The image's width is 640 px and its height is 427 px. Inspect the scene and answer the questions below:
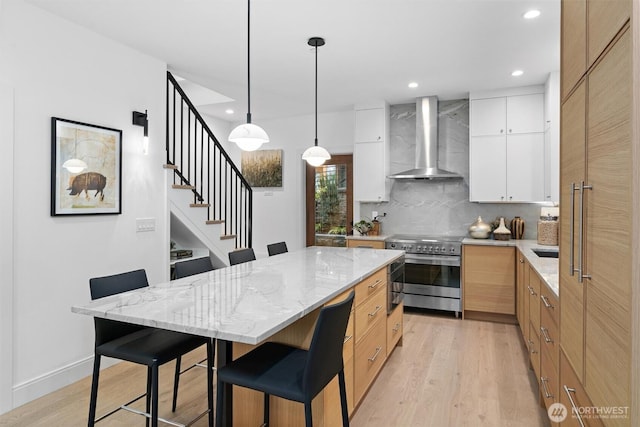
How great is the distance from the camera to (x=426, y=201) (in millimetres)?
5504

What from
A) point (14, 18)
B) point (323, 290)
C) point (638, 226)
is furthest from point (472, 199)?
point (14, 18)

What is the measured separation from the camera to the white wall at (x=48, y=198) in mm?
2705

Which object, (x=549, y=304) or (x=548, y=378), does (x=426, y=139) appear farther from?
(x=548, y=378)

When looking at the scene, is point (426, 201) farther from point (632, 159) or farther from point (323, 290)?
point (632, 159)

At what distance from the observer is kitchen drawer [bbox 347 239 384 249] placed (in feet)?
16.6

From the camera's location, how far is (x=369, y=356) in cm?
271

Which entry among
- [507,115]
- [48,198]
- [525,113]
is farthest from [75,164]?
[525,113]

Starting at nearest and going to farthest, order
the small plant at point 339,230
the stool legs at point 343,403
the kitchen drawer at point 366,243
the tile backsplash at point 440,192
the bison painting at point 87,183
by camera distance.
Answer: the stool legs at point 343,403
the bison painting at point 87,183
the kitchen drawer at point 366,243
the tile backsplash at point 440,192
the small plant at point 339,230

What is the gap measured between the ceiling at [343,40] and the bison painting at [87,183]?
3.89ft

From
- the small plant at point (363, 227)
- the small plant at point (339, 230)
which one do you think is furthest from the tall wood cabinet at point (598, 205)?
the small plant at point (339, 230)

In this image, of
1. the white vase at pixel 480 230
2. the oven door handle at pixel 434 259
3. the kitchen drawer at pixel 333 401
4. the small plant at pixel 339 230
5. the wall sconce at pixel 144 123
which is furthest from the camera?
the small plant at pixel 339 230

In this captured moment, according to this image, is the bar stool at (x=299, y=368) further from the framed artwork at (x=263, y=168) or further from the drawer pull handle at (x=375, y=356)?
the framed artwork at (x=263, y=168)

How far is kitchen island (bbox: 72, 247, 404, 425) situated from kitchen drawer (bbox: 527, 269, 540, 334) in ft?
3.52

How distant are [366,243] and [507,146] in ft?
6.81
